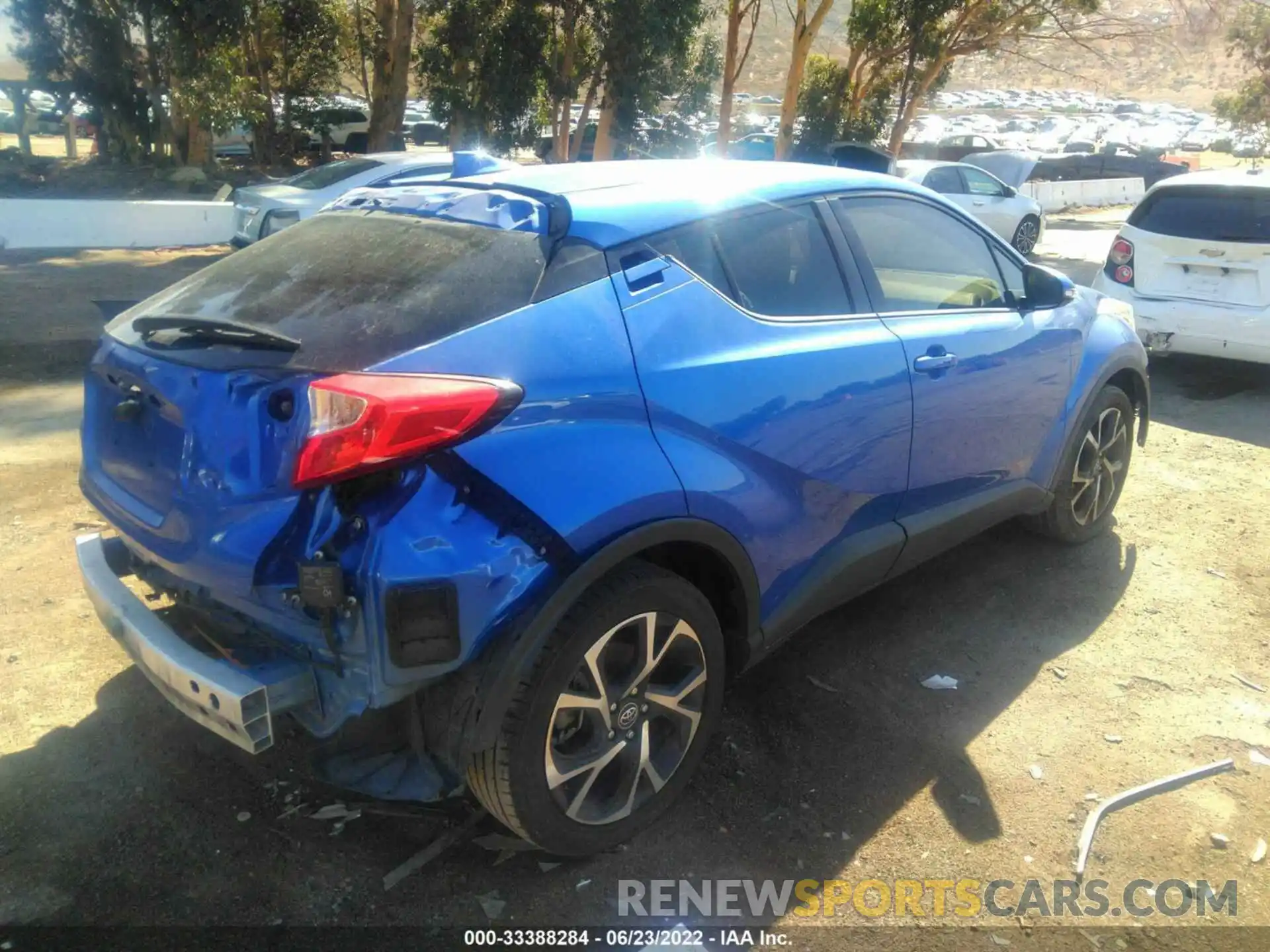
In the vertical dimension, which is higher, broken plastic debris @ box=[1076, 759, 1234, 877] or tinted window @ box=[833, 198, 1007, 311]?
tinted window @ box=[833, 198, 1007, 311]

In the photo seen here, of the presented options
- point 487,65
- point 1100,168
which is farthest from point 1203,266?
point 1100,168

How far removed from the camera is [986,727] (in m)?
3.52

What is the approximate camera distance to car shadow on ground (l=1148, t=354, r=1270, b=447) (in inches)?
273

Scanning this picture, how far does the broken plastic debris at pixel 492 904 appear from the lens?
2645 millimetres

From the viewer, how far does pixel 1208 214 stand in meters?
7.36

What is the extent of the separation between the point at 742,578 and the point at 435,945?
4.11 feet

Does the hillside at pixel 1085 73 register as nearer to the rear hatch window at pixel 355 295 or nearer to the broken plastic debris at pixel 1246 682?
the broken plastic debris at pixel 1246 682

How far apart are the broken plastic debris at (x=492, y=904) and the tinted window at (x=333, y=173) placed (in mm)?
11154

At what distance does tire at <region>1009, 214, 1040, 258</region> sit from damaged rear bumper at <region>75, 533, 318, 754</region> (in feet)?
51.1

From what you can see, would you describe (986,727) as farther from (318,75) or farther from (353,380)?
(318,75)

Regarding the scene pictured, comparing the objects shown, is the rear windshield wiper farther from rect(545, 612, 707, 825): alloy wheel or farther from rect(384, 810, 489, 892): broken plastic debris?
rect(384, 810, 489, 892): broken plastic debris

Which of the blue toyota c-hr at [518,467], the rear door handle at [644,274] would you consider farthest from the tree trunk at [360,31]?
the rear door handle at [644,274]

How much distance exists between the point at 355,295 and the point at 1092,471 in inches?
141

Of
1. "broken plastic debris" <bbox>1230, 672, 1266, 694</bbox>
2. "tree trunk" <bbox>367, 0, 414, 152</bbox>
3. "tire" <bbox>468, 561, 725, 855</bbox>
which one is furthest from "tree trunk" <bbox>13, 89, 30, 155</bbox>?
"broken plastic debris" <bbox>1230, 672, 1266, 694</bbox>
